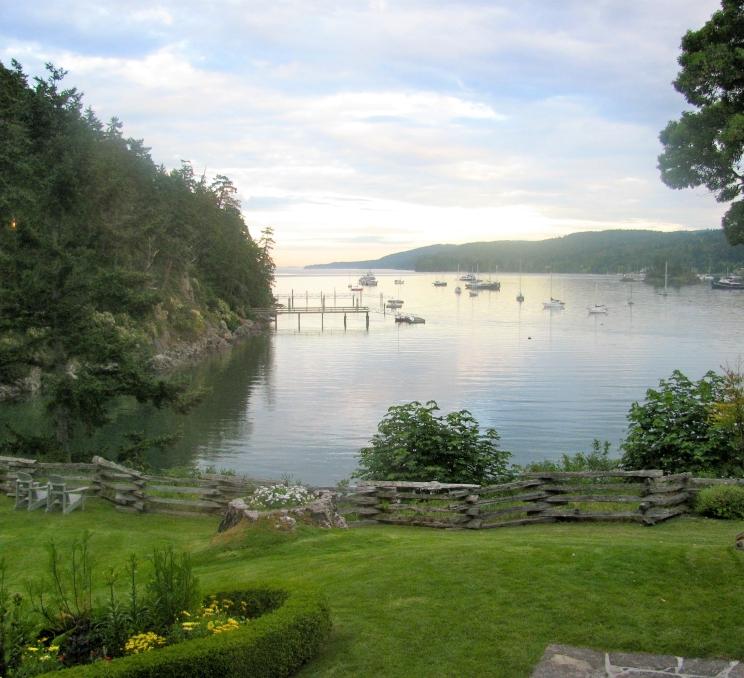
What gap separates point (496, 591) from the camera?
8.27m

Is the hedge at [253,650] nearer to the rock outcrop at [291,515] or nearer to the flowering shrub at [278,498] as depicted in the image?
the rock outcrop at [291,515]

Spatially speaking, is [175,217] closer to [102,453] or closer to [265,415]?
[265,415]

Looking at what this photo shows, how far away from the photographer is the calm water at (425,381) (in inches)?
1518

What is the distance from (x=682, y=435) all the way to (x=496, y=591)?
10505mm

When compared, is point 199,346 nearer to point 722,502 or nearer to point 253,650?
point 722,502

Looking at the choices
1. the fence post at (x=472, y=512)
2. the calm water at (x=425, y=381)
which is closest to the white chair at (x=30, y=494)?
the fence post at (x=472, y=512)

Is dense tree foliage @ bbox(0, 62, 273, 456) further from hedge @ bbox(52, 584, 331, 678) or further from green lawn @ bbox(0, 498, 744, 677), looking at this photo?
hedge @ bbox(52, 584, 331, 678)

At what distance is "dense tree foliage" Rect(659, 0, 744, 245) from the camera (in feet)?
38.9

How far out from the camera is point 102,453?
28.4 meters

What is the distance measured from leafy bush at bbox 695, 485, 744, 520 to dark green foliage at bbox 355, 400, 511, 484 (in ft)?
18.7

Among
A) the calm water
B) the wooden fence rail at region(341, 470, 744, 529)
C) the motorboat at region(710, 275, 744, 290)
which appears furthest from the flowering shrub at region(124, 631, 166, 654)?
the motorboat at region(710, 275, 744, 290)

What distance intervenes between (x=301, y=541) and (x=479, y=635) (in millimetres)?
5350

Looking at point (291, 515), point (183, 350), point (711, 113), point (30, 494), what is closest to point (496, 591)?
point (291, 515)

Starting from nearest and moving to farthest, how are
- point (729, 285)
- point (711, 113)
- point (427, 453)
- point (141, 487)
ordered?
point (711, 113) < point (141, 487) < point (427, 453) < point (729, 285)
